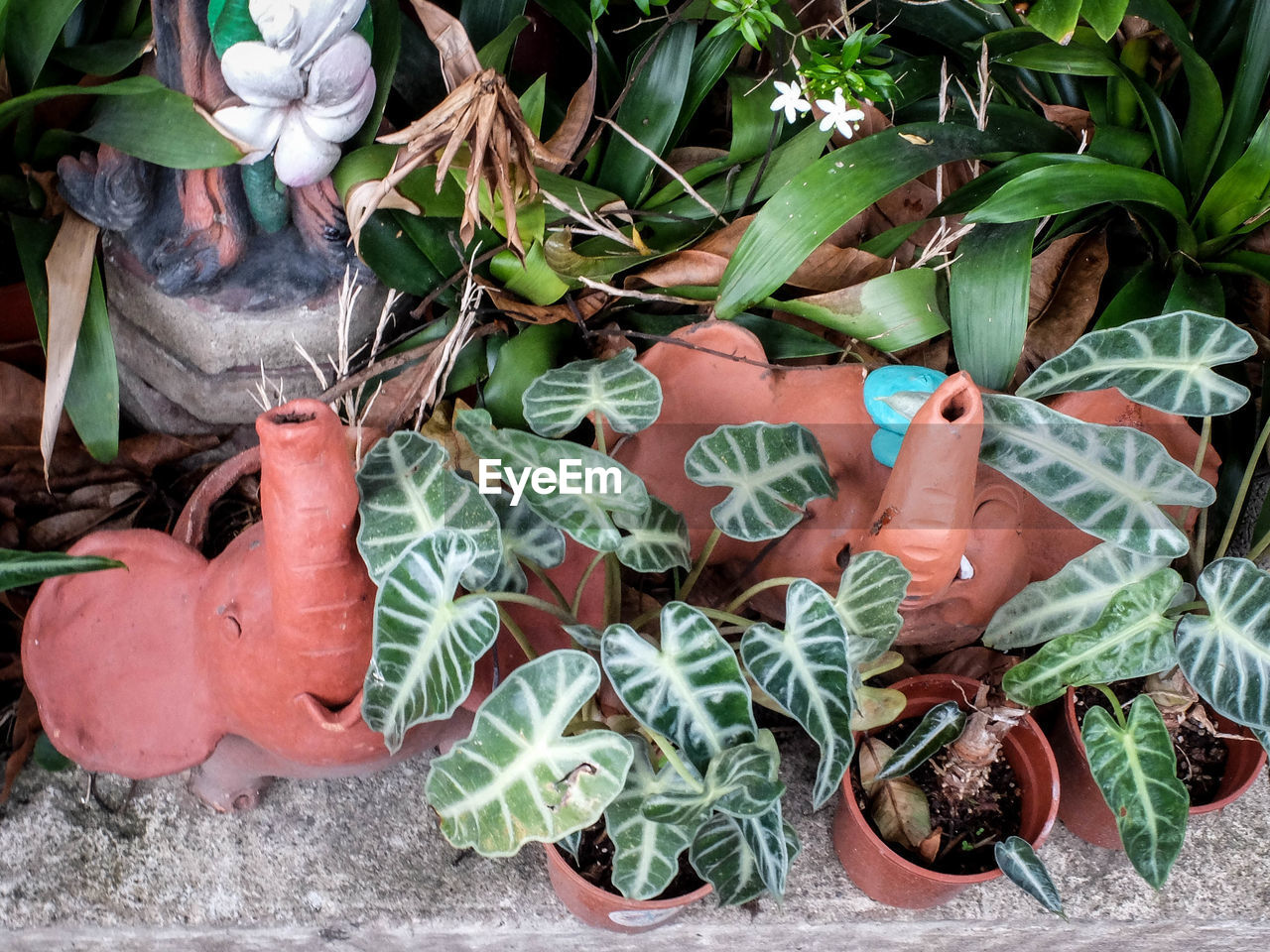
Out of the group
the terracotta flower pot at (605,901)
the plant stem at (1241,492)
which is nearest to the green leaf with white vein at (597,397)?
the terracotta flower pot at (605,901)

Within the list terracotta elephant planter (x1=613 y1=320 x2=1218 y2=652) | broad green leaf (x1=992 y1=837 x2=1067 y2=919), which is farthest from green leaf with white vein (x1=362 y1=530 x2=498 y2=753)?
broad green leaf (x1=992 y1=837 x2=1067 y2=919)

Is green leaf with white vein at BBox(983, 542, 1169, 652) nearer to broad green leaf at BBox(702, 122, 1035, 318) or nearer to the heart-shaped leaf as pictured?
the heart-shaped leaf

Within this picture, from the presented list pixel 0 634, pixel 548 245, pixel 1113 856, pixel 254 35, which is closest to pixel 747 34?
pixel 548 245

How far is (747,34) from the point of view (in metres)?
1.00

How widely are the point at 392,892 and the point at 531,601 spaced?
0.48 m

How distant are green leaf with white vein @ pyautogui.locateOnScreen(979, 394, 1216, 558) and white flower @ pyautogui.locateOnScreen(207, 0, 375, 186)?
771 millimetres

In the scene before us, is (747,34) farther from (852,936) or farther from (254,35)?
(852,936)

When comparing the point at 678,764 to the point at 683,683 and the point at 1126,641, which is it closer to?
the point at 683,683

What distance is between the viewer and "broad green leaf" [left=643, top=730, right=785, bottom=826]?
855 mm

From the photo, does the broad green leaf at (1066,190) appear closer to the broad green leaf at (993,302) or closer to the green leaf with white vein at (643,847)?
the broad green leaf at (993,302)

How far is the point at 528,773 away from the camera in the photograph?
859 millimetres

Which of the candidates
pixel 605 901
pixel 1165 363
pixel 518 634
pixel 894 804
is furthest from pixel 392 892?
pixel 1165 363

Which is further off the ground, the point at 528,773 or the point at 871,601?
the point at 871,601

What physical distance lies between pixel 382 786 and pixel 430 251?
71 centimetres
